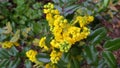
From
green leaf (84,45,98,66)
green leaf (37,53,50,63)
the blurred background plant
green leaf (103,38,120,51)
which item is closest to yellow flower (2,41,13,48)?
the blurred background plant

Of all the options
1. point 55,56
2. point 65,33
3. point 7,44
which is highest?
point 7,44

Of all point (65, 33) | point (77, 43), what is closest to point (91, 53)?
point (77, 43)

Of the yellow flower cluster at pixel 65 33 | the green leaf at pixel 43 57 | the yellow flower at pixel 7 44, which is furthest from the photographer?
the yellow flower at pixel 7 44

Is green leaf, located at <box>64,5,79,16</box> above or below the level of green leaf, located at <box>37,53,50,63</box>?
above

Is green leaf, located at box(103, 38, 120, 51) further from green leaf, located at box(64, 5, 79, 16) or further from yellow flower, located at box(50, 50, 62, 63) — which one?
green leaf, located at box(64, 5, 79, 16)

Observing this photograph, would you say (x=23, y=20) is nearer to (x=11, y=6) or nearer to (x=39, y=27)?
(x=11, y=6)

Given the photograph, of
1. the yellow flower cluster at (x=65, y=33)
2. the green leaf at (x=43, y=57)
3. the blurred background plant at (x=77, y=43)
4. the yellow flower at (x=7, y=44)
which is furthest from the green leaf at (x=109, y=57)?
the yellow flower at (x=7, y=44)

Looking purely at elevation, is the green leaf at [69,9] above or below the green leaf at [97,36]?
above

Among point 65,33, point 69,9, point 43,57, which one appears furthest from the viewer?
point 69,9

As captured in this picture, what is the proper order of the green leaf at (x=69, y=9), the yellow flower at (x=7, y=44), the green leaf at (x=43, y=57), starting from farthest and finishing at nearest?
1. the yellow flower at (x=7, y=44)
2. the green leaf at (x=69, y=9)
3. the green leaf at (x=43, y=57)

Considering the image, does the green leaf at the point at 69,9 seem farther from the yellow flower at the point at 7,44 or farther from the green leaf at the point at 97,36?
the yellow flower at the point at 7,44

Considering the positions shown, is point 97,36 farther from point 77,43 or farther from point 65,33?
point 65,33

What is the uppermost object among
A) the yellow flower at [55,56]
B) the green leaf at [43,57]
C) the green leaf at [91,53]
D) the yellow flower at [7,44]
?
the yellow flower at [7,44]

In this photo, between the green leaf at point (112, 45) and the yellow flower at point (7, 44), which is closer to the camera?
the green leaf at point (112, 45)
